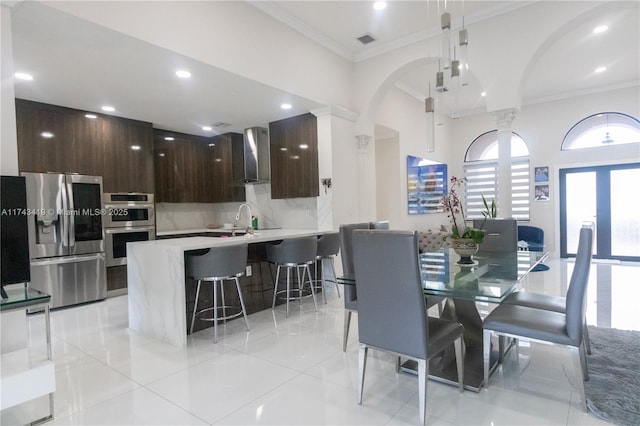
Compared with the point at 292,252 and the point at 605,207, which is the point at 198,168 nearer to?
the point at 292,252

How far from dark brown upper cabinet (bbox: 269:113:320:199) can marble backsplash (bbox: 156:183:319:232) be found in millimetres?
325

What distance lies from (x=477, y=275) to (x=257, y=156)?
4.32m

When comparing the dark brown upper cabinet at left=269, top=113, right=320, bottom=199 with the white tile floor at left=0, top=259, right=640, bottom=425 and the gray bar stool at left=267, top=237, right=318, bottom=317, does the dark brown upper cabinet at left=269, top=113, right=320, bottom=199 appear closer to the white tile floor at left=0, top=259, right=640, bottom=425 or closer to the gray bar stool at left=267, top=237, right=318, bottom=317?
the gray bar stool at left=267, top=237, right=318, bottom=317

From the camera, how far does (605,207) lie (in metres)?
7.04

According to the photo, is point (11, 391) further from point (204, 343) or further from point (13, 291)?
point (204, 343)

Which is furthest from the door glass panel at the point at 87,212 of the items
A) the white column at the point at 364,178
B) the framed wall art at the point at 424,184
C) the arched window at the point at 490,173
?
the arched window at the point at 490,173

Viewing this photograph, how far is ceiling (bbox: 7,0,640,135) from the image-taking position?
2.91 m

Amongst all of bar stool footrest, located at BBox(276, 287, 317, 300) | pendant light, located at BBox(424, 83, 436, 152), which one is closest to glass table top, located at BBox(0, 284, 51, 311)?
bar stool footrest, located at BBox(276, 287, 317, 300)

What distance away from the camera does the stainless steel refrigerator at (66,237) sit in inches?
164

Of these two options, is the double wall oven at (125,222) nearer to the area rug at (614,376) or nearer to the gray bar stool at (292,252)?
the gray bar stool at (292,252)

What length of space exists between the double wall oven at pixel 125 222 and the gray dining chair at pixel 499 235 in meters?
4.78

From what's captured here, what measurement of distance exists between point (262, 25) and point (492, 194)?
22.8ft

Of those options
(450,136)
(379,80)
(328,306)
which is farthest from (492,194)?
(328,306)

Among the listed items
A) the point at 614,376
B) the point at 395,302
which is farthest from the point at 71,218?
the point at 614,376
